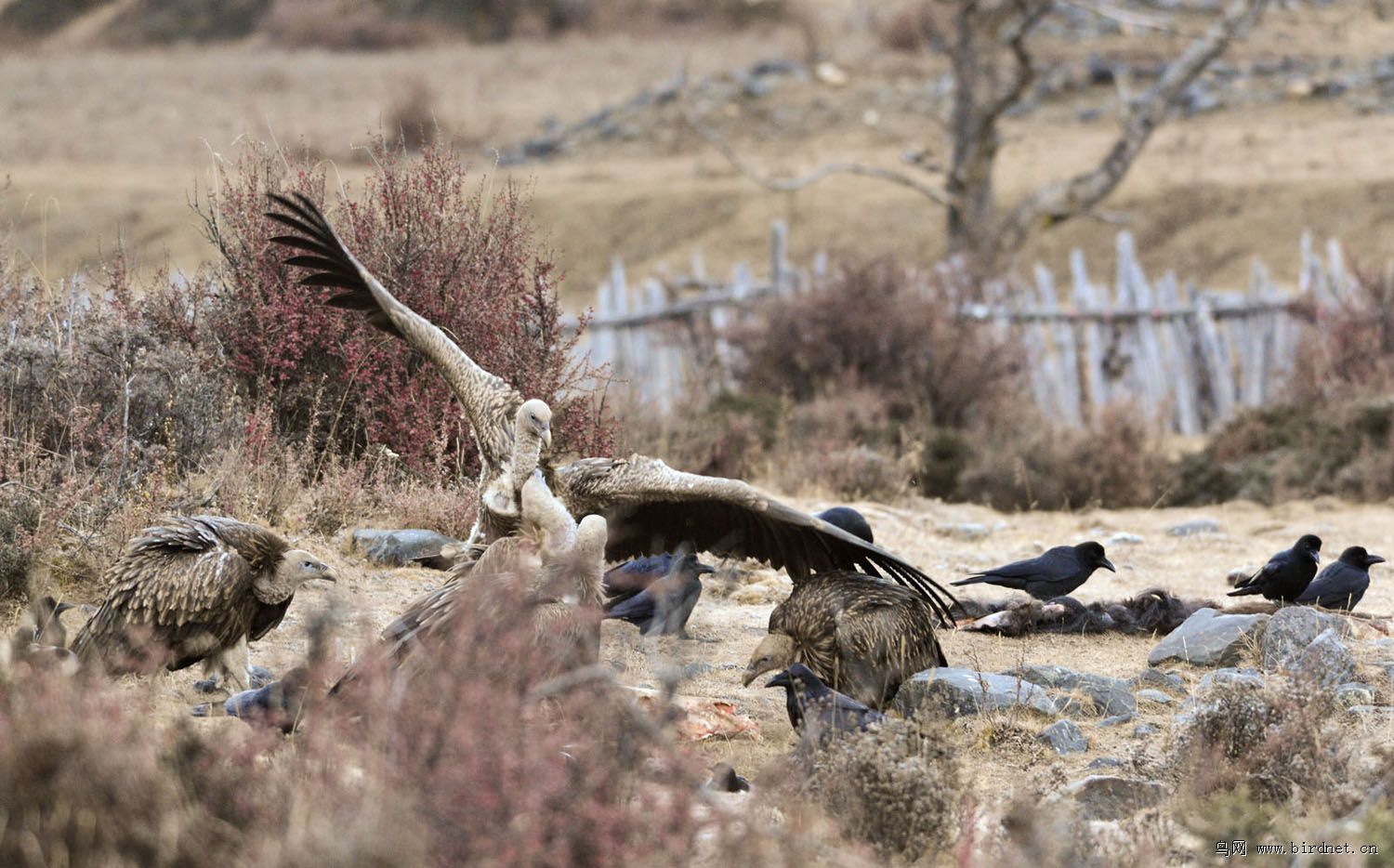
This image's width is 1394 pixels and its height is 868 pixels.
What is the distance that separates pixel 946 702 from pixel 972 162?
12765mm

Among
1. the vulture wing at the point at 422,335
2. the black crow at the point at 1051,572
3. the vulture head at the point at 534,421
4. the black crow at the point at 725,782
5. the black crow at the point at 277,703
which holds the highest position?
the vulture wing at the point at 422,335

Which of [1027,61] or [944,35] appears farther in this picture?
[944,35]

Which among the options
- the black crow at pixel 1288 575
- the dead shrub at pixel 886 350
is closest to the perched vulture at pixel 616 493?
the black crow at pixel 1288 575

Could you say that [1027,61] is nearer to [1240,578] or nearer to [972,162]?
[972,162]

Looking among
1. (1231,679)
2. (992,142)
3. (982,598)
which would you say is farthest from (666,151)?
(1231,679)

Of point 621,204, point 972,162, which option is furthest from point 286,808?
point 621,204

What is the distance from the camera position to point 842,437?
1203 cm

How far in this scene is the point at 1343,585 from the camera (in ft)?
23.5

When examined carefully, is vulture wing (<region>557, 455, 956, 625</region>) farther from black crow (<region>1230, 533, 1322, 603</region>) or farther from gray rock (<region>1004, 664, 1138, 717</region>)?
black crow (<region>1230, 533, 1322, 603</region>)

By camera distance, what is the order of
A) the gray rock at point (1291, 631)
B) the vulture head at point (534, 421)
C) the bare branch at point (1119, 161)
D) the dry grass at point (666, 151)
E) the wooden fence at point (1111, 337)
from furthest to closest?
the dry grass at point (666, 151), the bare branch at point (1119, 161), the wooden fence at point (1111, 337), the gray rock at point (1291, 631), the vulture head at point (534, 421)

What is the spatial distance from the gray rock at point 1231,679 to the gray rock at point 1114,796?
1.62 feet

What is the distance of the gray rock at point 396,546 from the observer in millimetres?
A: 7273

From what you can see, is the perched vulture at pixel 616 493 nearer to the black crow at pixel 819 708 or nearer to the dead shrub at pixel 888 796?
the black crow at pixel 819 708

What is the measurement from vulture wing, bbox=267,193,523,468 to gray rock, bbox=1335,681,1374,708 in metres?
3.06
